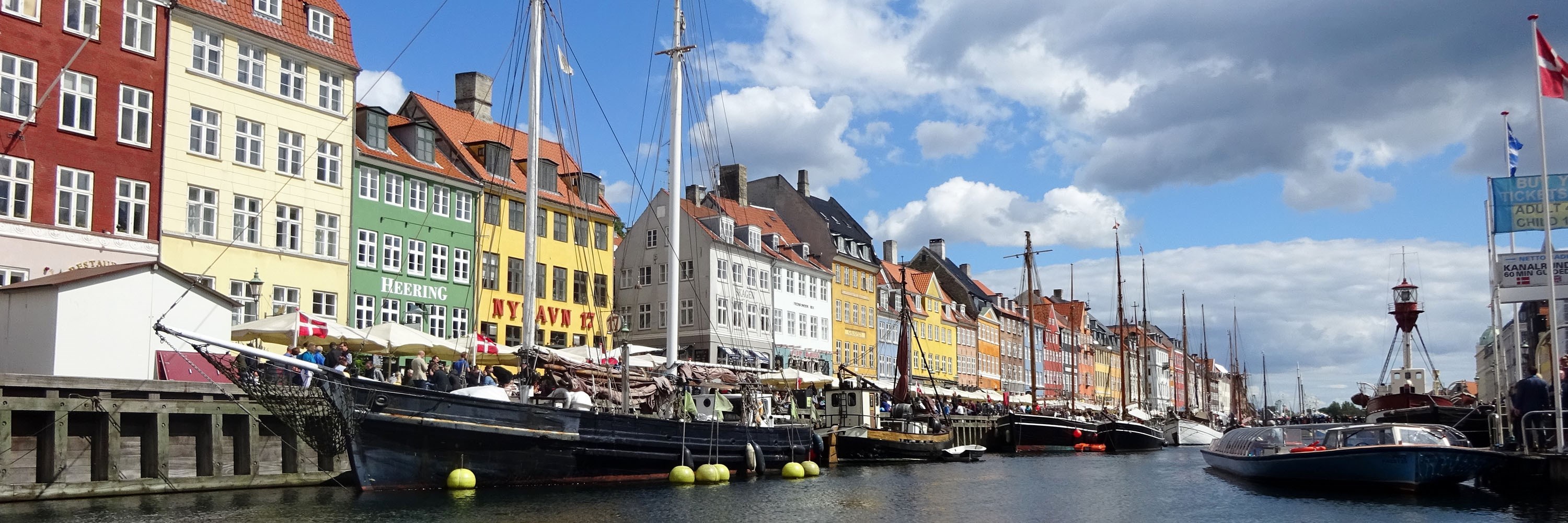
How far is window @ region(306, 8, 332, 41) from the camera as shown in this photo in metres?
42.2

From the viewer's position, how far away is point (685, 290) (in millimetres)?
65875

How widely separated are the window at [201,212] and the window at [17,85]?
5315mm

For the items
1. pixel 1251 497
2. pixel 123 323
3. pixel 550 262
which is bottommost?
pixel 1251 497

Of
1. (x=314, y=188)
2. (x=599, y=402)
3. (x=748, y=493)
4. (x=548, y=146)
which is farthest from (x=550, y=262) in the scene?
(x=748, y=493)

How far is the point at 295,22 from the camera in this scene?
137 feet

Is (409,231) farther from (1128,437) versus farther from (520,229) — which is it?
(1128,437)

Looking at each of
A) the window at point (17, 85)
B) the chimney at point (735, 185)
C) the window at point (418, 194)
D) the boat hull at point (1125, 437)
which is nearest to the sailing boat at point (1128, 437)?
the boat hull at point (1125, 437)

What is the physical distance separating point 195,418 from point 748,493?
36.9ft

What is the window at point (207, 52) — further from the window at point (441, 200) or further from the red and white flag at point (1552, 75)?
the red and white flag at point (1552, 75)

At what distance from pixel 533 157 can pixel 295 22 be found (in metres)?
15.0

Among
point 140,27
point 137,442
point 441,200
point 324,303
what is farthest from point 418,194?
point 137,442

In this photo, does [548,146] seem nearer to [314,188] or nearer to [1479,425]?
[314,188]

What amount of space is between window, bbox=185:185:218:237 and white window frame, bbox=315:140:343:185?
399 centimetres

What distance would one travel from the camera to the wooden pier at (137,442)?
2309cm
